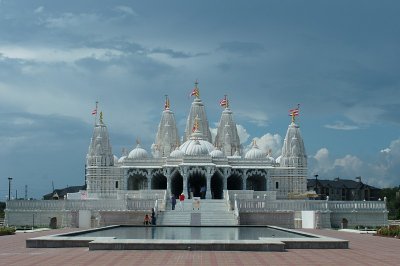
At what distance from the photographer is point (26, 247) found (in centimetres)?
2273

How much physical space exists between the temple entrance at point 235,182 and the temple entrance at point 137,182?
976cm

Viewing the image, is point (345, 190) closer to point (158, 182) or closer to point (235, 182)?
point (235, 182)

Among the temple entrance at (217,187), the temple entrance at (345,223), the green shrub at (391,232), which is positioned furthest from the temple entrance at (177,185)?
the green shrub at (391,232)

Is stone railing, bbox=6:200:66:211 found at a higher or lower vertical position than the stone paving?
higher

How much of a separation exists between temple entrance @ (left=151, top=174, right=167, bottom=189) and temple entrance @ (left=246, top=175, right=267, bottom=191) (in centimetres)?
977

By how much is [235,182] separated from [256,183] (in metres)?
3.19

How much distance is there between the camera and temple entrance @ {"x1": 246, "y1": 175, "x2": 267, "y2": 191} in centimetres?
7006

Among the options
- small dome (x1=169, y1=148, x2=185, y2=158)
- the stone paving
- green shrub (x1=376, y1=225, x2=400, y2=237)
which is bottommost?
green shrub (x1=376, y1=225, x2=400, y2=237)

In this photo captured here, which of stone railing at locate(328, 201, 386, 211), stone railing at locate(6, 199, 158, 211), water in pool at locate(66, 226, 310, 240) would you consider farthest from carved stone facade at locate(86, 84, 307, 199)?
water in pool at locate(66, 226, 310, 240)

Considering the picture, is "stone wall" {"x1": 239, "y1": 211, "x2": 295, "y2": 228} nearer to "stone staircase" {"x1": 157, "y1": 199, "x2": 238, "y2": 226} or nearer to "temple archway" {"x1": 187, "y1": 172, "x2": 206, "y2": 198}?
"stone staircase" {"x1": 157, "y1": 199, "x2": 238, "y2": 226}

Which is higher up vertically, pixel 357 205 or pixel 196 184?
pixel 196 184

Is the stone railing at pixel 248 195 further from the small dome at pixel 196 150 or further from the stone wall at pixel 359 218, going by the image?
the small dome at pixel 196 150

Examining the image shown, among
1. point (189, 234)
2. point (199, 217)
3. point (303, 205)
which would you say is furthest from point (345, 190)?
point (189, 234)

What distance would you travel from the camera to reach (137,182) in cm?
7262
